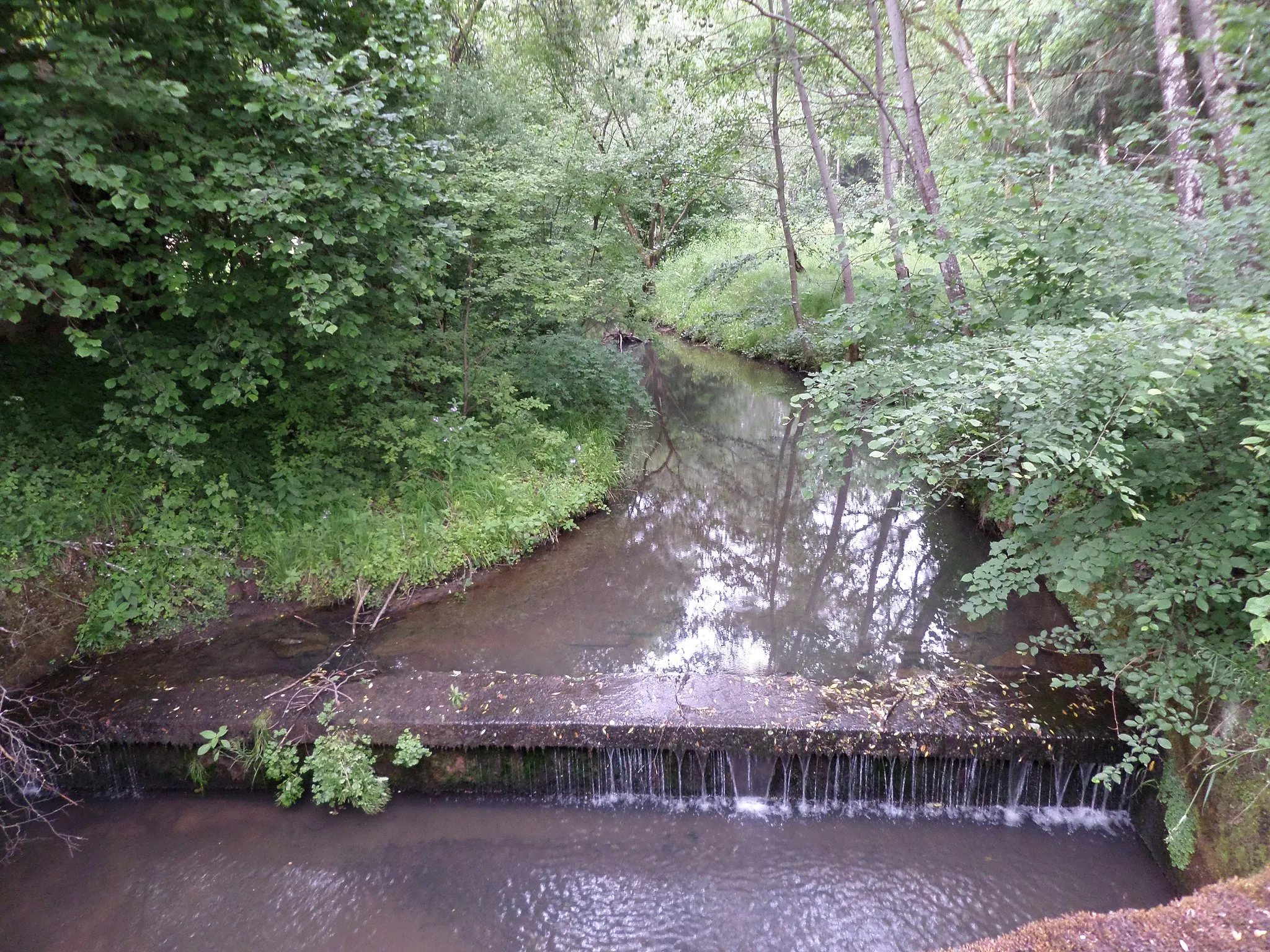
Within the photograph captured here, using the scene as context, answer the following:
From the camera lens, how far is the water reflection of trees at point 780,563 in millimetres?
5988

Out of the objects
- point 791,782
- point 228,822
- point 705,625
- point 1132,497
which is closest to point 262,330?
point 228,822

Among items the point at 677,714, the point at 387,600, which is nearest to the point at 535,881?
the point at 677,714

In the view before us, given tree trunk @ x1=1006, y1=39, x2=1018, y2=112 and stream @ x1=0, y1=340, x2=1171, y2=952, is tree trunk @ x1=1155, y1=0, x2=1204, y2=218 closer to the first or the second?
stream @ x1=0, y1=340, x2=1171, y2=952

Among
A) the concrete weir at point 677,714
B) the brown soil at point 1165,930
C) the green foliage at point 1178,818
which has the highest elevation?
the brown soil at point 1165,930

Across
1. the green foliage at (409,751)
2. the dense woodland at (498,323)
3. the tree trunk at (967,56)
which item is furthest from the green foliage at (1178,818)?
the tree trunk at (967,56)

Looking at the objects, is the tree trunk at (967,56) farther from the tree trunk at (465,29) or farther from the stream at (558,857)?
the stream at (558,857)

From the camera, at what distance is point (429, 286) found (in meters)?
5.57

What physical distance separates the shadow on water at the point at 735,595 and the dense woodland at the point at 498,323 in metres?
0.52

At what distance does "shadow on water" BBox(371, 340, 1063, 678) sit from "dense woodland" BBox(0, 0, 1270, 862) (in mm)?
524

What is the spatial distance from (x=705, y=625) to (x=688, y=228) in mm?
14719

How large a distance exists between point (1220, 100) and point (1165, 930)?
4.64 meters

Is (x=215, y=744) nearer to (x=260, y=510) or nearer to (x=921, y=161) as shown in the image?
(x=260, y=510)

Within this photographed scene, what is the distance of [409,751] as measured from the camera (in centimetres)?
439

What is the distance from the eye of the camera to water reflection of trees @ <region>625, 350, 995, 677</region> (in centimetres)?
599
